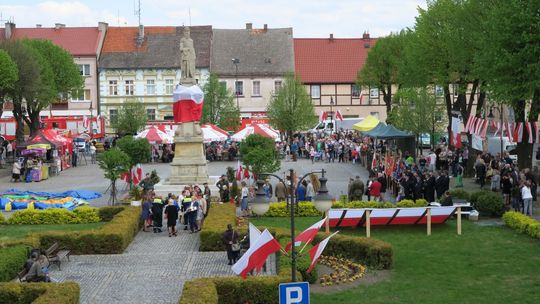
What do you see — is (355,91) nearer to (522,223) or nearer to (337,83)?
(337,83)

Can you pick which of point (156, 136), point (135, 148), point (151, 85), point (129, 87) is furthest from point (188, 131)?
point (129, 87)

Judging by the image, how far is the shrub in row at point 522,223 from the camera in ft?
77.3

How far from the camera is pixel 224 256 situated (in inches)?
888

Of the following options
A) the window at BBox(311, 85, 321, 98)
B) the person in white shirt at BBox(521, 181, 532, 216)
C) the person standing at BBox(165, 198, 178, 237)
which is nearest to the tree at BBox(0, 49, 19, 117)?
the person standing at BBox(165, 198, 178, 237)

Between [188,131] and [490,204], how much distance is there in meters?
13.1

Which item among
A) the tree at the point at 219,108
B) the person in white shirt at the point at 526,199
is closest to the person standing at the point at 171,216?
the person in white shirt at the point at 526,199

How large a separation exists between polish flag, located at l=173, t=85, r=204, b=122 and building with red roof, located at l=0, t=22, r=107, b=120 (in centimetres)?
3983

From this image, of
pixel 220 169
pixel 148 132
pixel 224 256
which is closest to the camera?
pixel 224 256

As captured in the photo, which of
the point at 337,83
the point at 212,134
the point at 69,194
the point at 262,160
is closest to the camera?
the point at 262,160

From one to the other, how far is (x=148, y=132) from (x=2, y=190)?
13749 millimetres

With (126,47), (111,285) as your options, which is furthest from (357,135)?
(111,285)

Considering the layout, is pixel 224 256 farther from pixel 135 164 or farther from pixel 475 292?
pixel 135 164

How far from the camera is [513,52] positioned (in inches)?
1199

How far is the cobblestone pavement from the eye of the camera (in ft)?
59.3
